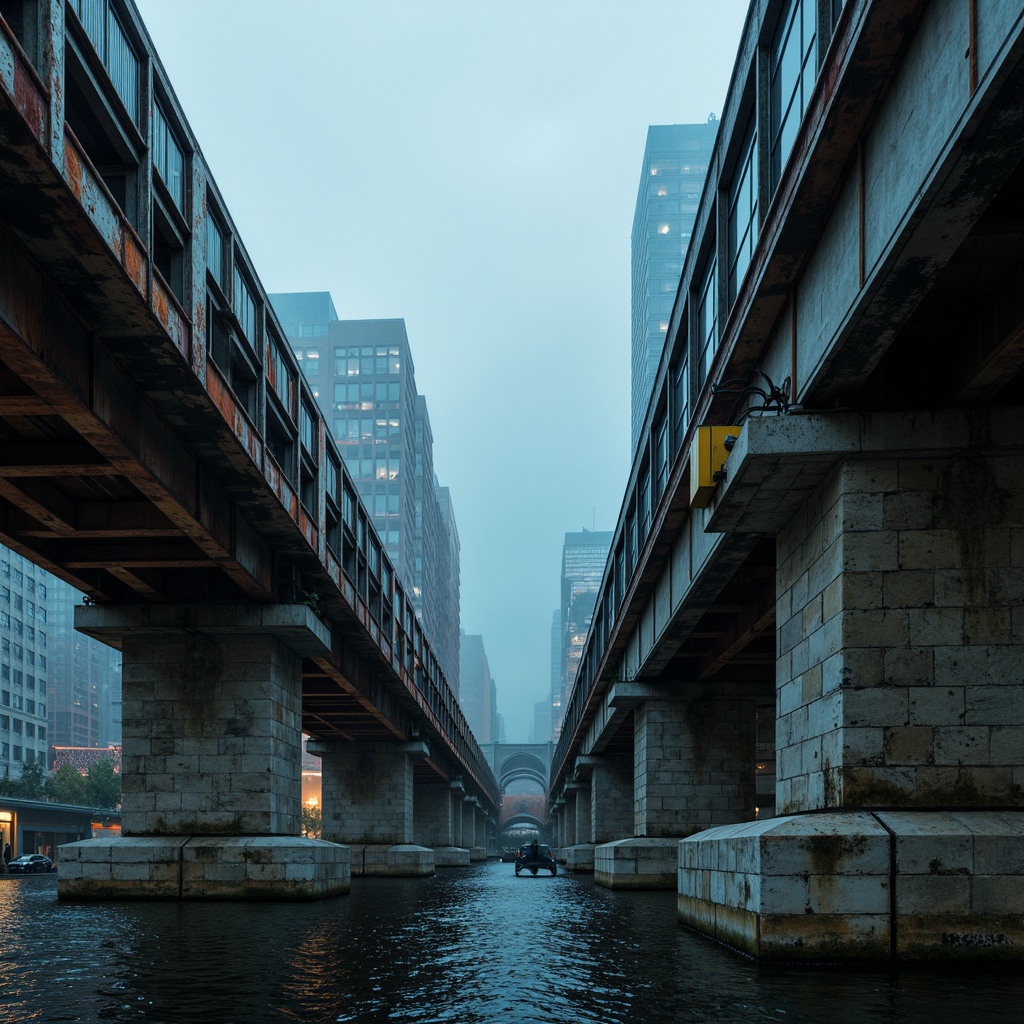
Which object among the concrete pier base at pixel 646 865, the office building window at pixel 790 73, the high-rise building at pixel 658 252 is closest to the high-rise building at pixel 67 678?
the high-rise building at pixel 658 252

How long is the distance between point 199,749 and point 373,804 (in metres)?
25.5

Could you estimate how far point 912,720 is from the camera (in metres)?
12.9

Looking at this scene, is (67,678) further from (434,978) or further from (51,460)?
(434,978)

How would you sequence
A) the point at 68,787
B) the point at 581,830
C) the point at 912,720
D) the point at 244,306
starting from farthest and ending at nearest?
the point at 68,787
the point at 581,830
the point at 244,306
the point at 912,720

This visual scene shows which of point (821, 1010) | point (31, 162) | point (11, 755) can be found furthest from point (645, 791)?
point (11, 755)

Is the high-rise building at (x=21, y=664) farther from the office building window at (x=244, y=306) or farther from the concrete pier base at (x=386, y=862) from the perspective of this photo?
the office building window at (x=244, y=306)

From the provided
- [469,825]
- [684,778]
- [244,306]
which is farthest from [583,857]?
[469,825]

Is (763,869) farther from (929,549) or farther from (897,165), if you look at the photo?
(897,165)

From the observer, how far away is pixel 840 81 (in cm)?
1047

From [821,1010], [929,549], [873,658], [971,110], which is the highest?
[971,110]

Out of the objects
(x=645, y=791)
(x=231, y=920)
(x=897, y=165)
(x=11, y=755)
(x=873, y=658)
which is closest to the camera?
(x=897, y=165)

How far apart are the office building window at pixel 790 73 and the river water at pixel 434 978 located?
27.9 ft

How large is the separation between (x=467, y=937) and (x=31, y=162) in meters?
12.1

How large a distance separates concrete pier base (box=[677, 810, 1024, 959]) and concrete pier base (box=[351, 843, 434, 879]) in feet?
124
